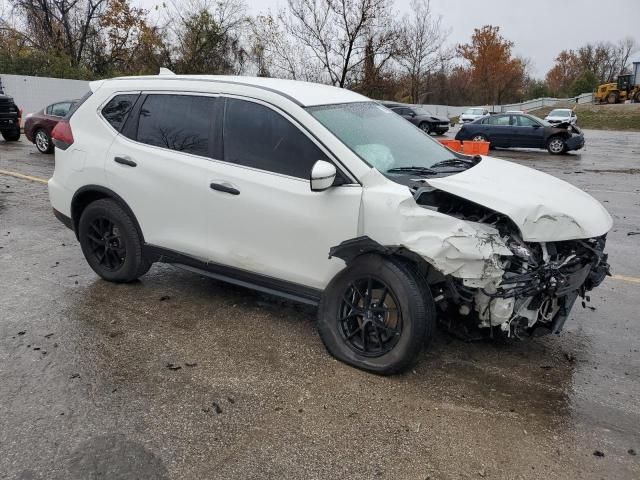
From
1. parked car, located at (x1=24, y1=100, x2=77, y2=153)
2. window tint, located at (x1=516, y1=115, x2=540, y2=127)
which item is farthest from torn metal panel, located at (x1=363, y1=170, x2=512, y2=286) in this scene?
window tint, located at (x1=516, y1=115, x2=540, y2=127)

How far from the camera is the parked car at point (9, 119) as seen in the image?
58.0 feet

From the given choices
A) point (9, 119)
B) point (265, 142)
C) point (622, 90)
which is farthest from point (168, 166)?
point (622, 90)

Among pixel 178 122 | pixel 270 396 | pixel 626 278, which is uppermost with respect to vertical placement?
pixel 178 122

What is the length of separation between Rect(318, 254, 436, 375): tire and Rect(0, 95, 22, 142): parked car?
707 inches

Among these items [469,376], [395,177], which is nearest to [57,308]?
[395,177]

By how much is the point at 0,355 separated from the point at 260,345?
1.73 meters

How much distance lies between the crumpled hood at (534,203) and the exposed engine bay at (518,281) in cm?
10

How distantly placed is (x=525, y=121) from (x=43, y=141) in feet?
54.9

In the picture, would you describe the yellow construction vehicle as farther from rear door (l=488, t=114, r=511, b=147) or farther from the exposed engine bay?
the exposed engine bay

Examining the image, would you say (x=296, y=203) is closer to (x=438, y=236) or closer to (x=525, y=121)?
(x=438, y=236)

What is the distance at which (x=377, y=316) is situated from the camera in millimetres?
3426

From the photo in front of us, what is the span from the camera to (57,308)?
4.41 metres

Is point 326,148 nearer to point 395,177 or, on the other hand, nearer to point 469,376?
point 395,177

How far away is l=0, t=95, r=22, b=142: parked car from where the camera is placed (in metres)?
17.7
